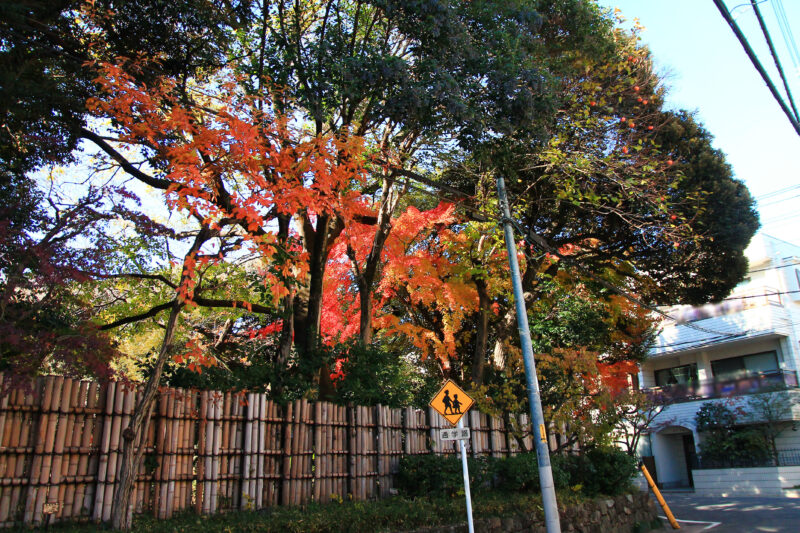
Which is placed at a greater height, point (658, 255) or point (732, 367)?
point (658, 255)

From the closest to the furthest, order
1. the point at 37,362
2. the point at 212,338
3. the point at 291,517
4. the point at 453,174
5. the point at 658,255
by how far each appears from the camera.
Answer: the point at 37,362 → the point at 291,517 → the point at 658,255 → the point at 453,174 → the point at 212,338

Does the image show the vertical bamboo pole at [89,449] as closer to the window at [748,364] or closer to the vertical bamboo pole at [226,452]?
the vertical bamboo pole at [226,452]

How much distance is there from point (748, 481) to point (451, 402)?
68.1ft

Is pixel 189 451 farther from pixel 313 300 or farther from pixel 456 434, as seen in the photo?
pixel 313 300

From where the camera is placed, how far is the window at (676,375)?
3008cm

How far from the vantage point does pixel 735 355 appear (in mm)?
28328

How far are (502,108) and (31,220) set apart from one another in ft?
26.5

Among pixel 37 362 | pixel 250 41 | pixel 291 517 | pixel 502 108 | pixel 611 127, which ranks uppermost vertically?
pixel 250 41

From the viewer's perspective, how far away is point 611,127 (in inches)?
572

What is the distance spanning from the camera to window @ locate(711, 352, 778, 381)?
26703mm

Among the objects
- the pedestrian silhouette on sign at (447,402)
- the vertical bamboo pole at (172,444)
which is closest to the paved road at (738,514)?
the pedestrian silhouette on sign at (447,402)

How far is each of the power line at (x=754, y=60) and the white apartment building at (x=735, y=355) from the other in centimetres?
1723

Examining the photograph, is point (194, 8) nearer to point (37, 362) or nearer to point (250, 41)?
point (250, 41)

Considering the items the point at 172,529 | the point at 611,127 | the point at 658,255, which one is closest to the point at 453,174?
the point at 611,127
